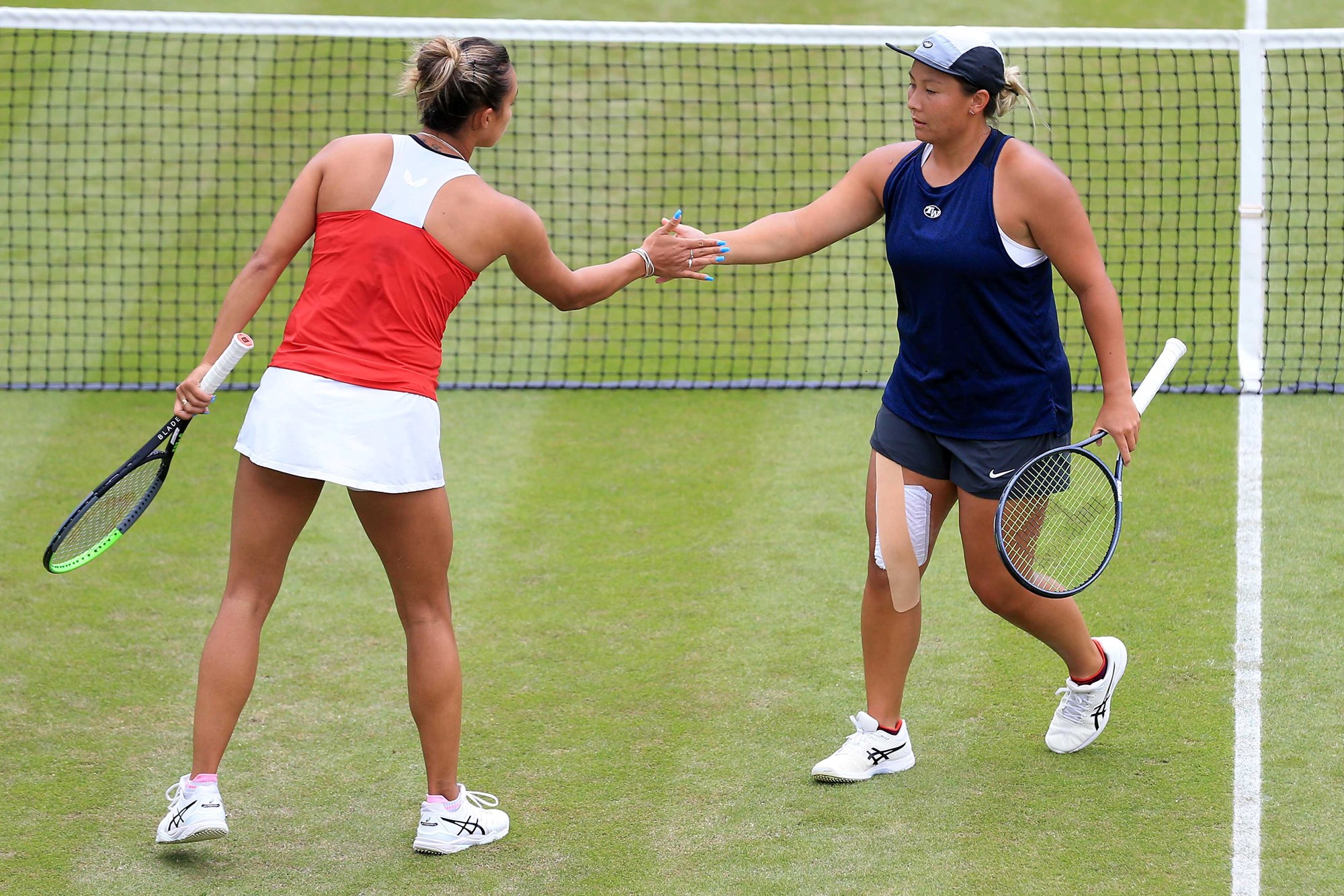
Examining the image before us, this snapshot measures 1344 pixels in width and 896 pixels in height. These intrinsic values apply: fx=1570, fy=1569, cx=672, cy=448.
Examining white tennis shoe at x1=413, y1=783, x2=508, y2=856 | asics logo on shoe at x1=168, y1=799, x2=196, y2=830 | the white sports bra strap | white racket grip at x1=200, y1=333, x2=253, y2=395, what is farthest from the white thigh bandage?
asics logo on shoe at x1=168, y1=799, x2=196, y2=830

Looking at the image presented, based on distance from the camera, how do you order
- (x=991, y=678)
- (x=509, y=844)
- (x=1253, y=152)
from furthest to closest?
(x=1253, y=152)
(x=991, y=678)
(x=509, y=844)

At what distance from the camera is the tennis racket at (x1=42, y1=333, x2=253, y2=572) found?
435cm

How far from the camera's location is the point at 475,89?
13.7 feet

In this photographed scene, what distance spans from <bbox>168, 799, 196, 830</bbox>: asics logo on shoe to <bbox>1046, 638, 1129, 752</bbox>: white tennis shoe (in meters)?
2.62

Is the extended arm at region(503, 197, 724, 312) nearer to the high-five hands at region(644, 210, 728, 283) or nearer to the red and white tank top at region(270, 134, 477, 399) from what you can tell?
the high-five hands at region(644, 210, 728, 283)

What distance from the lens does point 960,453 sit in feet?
15.2

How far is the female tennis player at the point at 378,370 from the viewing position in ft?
13.7

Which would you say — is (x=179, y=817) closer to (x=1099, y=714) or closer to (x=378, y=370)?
(x=378, y=370)

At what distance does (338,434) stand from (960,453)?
5.88 ft

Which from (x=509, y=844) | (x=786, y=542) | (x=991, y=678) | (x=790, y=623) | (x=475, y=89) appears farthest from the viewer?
(x=786, y=542)

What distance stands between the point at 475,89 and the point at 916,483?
1.76 meters

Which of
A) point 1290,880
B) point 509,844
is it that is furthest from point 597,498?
point 1290,880

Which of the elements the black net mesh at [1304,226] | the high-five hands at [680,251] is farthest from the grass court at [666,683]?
the high-five hands at [680,251]

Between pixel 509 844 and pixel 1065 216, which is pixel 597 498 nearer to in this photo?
pixel 509 844
